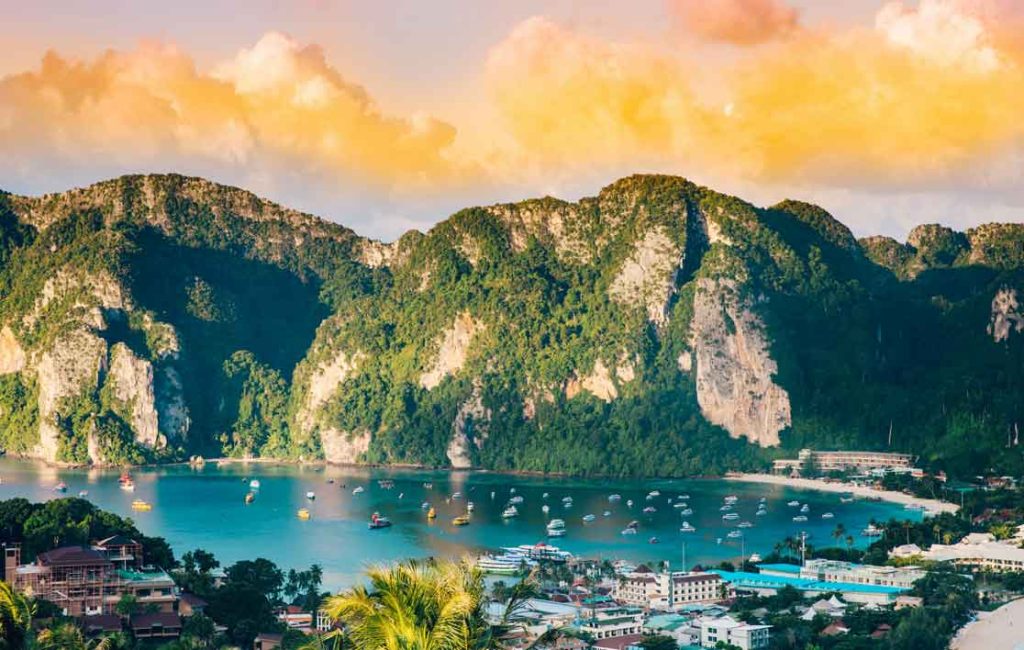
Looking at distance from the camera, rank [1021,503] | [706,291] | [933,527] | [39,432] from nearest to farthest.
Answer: [933,527], [1021,503], [706,291], [39,432]

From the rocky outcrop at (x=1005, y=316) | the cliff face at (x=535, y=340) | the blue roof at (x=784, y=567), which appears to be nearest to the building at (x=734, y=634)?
the blue roof at (x=784, y=567)

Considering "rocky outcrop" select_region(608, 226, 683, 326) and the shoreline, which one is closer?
the shoreline

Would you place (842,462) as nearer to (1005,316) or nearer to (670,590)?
(1005,316)

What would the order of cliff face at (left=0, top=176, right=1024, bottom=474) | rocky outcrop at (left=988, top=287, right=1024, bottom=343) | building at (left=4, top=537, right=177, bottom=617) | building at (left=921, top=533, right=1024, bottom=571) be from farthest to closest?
rocky outcrop at (left=988, top=287, right=1024, bottom=343)
cliff face at (left=0, top=176, right=1024, bottom=474)
building at (left=921, top=533, right=1024, bottom=571)
building at (left=4, top=537, right=177, bottom=617)

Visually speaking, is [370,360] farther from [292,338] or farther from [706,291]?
[706,291]

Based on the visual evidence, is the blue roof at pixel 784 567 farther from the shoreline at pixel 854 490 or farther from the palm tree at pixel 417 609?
the palm tree at pixel 417 609

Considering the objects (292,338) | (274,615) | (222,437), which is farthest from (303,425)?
(274,615)

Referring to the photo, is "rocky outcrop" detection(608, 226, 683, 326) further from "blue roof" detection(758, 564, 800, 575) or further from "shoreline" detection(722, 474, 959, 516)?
"blue roof" detection(758, 564, 800, 575)

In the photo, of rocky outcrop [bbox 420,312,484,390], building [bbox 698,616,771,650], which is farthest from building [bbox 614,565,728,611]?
rocky outcrop [bbox 420,312,484,390]
